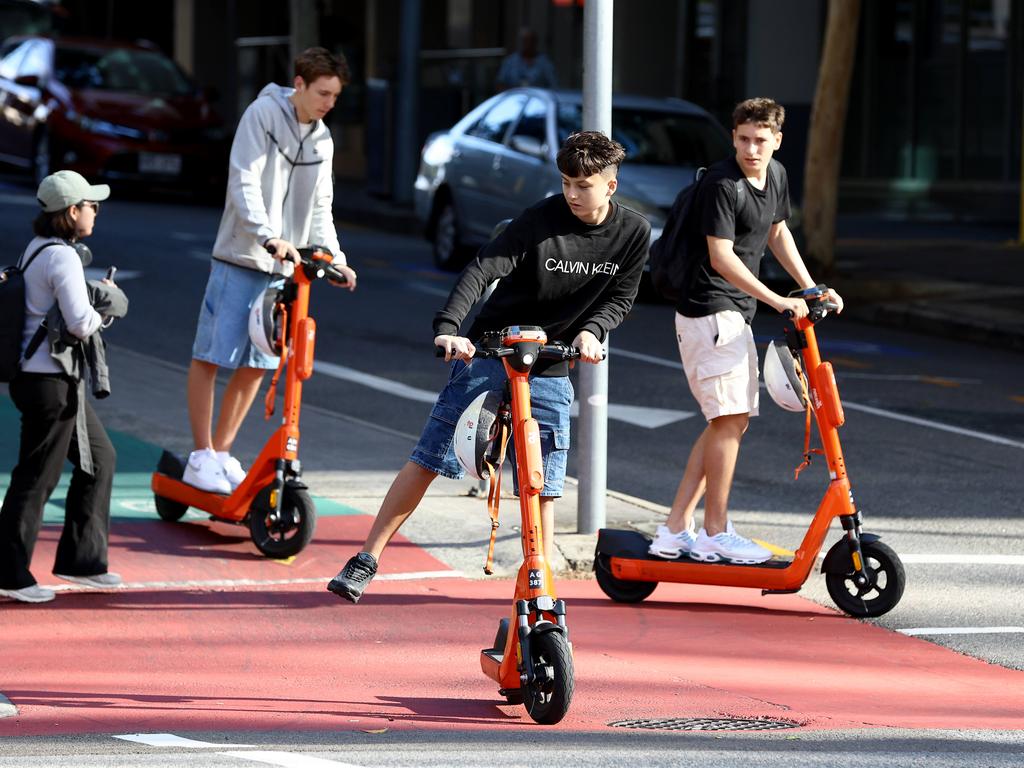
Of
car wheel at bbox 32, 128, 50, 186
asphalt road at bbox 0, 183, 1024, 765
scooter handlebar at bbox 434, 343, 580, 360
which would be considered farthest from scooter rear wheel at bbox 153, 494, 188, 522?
car wheel at bbox 32, 128, 50, 186

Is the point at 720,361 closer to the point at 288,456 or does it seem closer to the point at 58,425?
the point at 288,456

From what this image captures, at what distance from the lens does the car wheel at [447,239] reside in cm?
1861

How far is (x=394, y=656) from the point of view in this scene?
6.83 meters

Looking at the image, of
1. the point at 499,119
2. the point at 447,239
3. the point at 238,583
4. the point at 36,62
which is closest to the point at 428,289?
the point at 447,239

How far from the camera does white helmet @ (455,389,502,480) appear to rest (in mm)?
5965

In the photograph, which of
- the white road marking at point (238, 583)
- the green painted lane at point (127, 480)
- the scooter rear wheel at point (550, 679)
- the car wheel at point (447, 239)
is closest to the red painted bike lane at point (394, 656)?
the white road marking at point (238, 583)

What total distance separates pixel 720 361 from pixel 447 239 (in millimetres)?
11348

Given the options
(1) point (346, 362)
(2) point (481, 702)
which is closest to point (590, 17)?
(2) point (481, 702)

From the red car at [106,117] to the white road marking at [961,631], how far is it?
16.7 meters

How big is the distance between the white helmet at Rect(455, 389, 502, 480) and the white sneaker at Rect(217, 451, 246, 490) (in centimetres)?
261

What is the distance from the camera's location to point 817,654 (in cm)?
700

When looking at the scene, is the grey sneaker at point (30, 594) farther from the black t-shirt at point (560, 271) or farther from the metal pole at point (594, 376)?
the metal pole at point (594, 376)

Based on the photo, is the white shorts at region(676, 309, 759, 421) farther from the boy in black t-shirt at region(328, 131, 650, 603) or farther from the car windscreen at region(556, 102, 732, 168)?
the car windscreen at region(556, 102, 732, 168)

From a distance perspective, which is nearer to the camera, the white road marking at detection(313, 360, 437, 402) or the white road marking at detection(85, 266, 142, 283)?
the white road marking at detection(313, 360, 437, 402)
